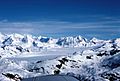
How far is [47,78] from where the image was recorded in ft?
52.8

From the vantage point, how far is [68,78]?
52.5 feet

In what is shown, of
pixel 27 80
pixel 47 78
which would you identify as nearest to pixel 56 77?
pixel 47 78

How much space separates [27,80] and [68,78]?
2257 mm

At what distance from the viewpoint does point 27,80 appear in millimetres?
16344

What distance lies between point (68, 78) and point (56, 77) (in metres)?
0.70

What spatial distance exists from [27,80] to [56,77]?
5.23 ft

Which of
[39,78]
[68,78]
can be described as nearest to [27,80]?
[39,78]

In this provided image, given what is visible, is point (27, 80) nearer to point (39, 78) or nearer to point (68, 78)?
point (39, 78)

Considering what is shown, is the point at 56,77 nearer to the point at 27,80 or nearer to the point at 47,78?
the point at 47,78

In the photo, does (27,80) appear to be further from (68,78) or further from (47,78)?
(68,78)

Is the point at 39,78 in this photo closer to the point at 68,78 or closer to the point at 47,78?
the point at 47,78

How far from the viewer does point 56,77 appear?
16.3 m

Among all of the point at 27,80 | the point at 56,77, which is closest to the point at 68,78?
the point at 56,77

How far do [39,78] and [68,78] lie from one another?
63.0 inches
